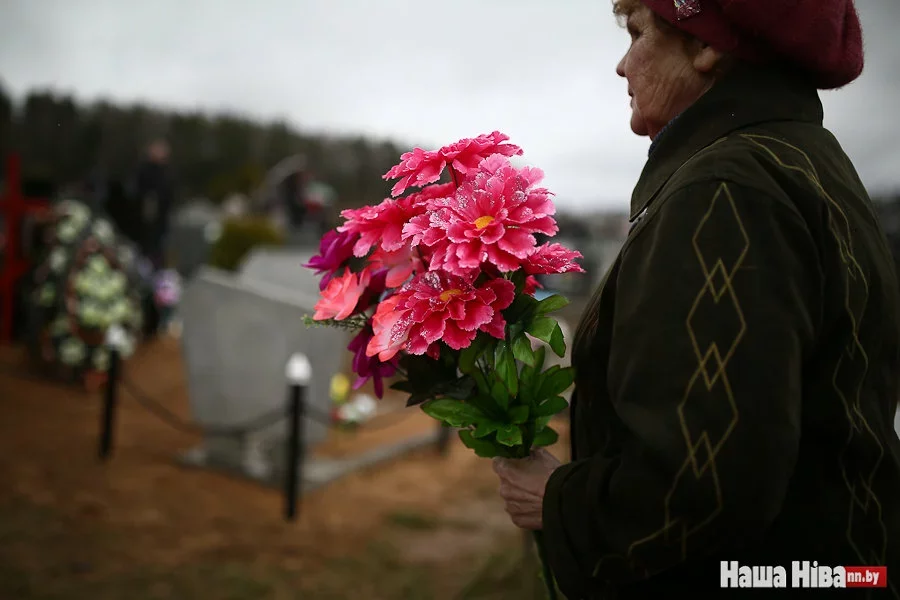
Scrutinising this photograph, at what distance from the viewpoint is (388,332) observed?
47.1 inches

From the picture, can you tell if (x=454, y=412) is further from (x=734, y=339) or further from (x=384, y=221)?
(x=734, y=339)

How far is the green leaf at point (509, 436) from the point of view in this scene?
4.06 feet

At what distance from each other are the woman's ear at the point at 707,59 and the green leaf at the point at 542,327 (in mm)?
477

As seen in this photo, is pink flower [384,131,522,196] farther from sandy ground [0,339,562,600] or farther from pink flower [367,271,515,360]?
sandy ground [0,339,562,600]

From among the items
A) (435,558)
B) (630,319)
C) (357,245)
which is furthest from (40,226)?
(630,319)

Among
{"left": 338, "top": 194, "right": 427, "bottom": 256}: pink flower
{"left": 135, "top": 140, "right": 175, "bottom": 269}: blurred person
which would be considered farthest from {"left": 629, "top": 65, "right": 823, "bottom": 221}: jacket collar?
{"left": 135, "top": 140, "right": 175, "bottom": 269}: blurred person

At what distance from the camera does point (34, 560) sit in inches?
141

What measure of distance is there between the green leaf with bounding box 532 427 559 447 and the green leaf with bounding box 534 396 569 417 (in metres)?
0.03

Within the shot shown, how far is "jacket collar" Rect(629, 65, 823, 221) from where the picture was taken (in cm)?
111

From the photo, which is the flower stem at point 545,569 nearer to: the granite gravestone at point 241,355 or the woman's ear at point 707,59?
the woman's ear at point 707,59

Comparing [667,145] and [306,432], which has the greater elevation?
[667,145]

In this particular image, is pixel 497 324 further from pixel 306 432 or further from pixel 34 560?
pixel 306 432

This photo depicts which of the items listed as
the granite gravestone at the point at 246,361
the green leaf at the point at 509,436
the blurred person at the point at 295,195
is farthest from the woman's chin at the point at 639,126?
the blurred person at the point at 295,195

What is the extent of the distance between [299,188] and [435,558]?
13353 millimetres
